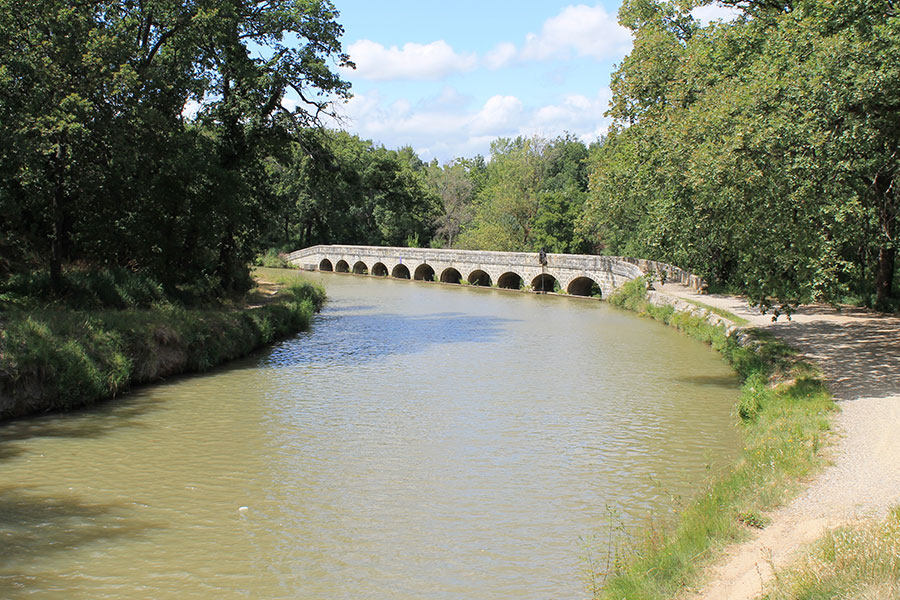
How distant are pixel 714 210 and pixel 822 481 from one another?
7.42 m

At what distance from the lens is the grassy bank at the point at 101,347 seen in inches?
519

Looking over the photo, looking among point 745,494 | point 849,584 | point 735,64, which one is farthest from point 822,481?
point 735,64

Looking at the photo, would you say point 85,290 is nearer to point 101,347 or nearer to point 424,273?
point 101,347

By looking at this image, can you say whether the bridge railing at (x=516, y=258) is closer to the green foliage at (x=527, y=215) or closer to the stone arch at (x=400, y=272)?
the stone arch at (x=400, y=272)

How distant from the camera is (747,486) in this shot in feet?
A: 27.8

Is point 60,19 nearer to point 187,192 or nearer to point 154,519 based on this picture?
point 187,192

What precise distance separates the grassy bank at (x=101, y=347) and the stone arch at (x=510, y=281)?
25059 mm

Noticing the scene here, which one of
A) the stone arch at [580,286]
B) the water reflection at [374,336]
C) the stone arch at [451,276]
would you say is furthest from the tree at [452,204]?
the water reflection at [374,336]

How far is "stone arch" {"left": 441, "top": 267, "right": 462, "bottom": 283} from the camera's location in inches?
1913

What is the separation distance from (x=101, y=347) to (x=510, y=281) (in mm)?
32756

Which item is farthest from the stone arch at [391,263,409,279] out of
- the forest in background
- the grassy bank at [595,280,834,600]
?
the grassy bank at [595,280,834,600]

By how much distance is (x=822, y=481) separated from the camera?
8320mm

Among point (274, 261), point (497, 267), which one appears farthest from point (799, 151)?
point (274, 261)

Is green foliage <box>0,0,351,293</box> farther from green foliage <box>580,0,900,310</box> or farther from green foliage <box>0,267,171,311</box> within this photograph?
green foliage <box>580,0,900,310</box>
